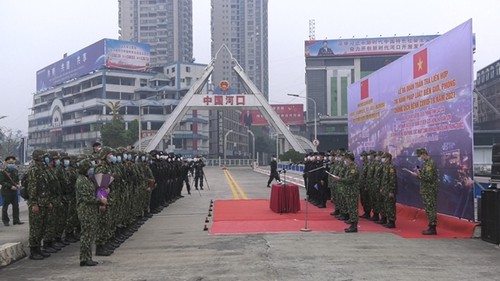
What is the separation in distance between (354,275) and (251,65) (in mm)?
131005

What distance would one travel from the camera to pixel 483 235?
343 inches

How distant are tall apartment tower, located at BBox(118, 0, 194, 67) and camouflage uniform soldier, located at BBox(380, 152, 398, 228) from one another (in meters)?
113

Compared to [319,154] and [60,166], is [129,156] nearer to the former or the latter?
[60,166]

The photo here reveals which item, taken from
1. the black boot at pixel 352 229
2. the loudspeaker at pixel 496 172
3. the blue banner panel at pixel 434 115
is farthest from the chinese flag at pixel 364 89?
the black boot at pixel 352 229

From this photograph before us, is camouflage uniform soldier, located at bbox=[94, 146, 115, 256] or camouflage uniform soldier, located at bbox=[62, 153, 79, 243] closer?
camouflage uniform soldier, located at bbox=[94, 146, 115, 256]

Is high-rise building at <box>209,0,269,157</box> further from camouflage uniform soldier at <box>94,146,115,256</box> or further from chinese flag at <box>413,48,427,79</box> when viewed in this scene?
camouflage uniform soldier at <box>94,146,115,256</box>

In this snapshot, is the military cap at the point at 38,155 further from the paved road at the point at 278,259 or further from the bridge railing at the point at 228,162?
the bridge railing at the point at 228,162

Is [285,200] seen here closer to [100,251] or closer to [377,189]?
[377,189]

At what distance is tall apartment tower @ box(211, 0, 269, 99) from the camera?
132750 mm

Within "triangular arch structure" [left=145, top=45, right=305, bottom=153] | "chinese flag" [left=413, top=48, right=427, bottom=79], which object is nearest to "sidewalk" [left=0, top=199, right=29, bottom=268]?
"chinese flag" [left=413, top=48, right=427, bottom=79]

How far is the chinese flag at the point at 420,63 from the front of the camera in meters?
11.0

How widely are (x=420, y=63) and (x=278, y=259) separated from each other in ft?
21.1

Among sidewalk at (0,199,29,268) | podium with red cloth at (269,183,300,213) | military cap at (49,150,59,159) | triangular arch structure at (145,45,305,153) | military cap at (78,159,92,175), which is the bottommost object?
sidewalk at (0,199,29,268)

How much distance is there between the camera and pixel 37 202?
25.3 ft
